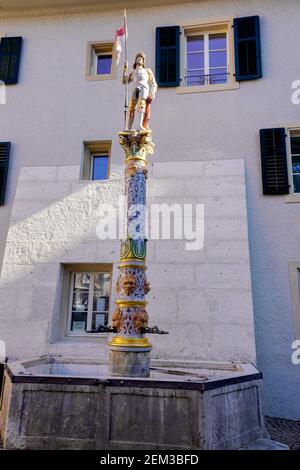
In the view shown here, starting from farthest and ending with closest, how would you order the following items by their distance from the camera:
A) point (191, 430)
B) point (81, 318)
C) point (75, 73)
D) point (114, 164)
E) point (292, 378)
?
point (75, 73), point (114, 164), point (81, 318), point (292, 378), point (191, 430)

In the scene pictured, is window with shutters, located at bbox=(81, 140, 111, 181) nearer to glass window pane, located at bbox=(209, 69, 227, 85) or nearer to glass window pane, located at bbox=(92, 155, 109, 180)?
glass window pane, located at bbox=(92, 155, 109, 180)

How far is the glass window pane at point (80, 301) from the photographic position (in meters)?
6.71

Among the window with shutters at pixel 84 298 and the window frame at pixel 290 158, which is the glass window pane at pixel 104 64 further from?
the window with shutters at pixel 84 298

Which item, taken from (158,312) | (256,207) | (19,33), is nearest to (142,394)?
(158,312)

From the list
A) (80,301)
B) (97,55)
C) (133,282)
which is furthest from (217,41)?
(133,282)

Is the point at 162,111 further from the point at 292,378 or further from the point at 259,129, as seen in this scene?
the point at 292,378

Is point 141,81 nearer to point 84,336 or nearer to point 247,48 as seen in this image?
point 247,48

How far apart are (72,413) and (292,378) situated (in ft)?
12.6

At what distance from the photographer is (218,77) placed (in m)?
7.62

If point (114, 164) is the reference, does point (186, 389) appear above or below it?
below

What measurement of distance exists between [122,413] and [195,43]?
7.46m

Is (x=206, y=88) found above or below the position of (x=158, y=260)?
above

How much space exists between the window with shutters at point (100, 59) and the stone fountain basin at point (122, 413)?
638cm

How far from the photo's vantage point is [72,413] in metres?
3.55
